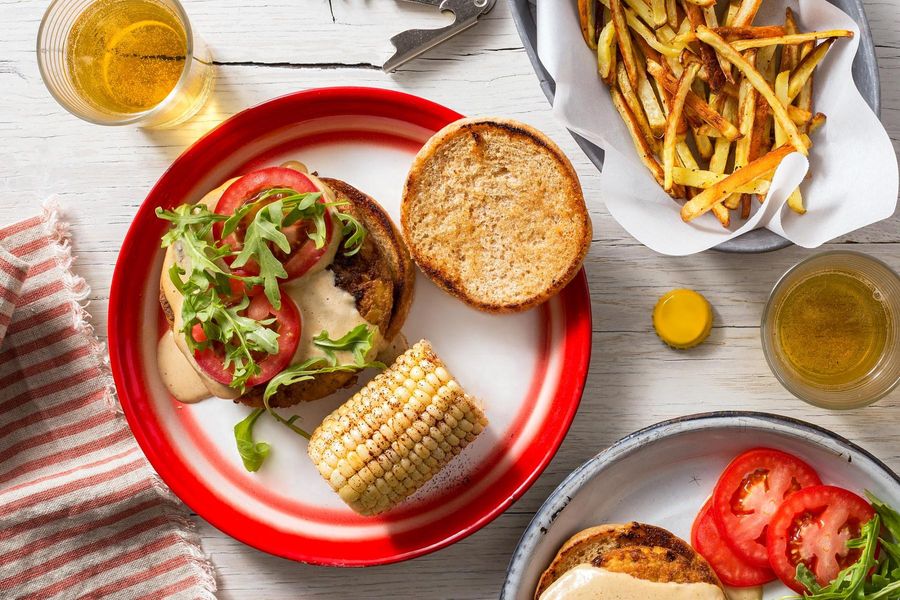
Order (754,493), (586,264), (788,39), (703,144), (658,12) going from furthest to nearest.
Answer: (586,264) < (754,493) < (703,144) < (658,12) < (788,39)

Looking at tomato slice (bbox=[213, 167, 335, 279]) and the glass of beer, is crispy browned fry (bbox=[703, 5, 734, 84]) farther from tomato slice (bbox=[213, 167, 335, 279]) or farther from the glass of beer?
the glass of beer

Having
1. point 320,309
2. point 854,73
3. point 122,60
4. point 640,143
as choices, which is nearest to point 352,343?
point 320,309

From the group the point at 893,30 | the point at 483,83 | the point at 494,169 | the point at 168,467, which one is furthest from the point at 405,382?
the point at 893,30

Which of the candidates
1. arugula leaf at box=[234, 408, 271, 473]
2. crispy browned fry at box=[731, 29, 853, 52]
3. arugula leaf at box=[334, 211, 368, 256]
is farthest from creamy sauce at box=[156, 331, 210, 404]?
crispy browned fry at box=[731, 29, 853, 52]

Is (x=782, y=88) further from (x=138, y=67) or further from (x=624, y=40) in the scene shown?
(x=138, y=67)

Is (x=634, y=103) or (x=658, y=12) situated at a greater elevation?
(x=658, y=12)

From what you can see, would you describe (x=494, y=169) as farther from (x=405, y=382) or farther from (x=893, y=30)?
(x=893, y=30)

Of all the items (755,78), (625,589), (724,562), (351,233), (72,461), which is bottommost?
(724,562)
